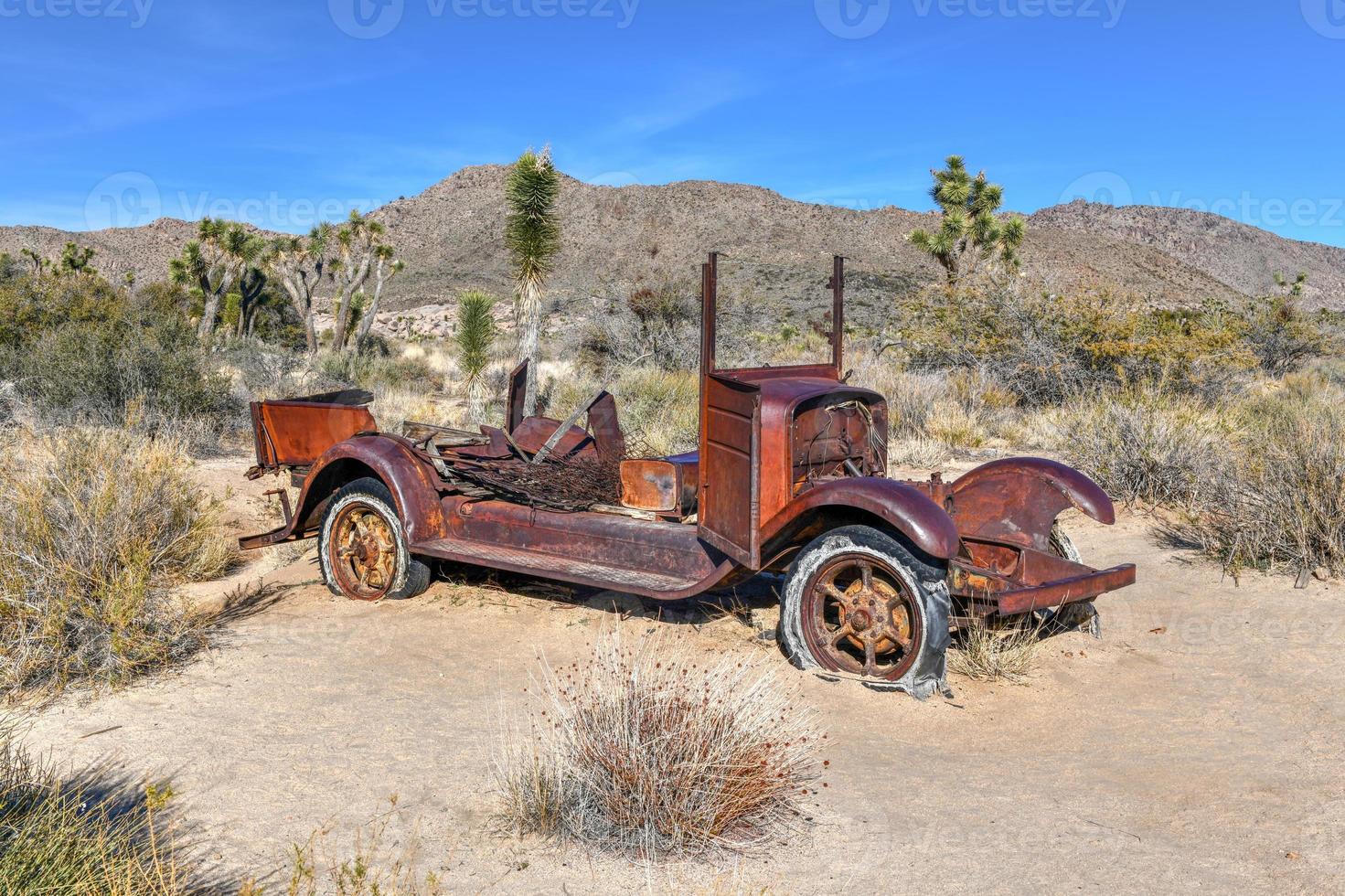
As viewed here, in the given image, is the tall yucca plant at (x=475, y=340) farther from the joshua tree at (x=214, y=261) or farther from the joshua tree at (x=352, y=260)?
the joshua tree at (x=214, y=261)

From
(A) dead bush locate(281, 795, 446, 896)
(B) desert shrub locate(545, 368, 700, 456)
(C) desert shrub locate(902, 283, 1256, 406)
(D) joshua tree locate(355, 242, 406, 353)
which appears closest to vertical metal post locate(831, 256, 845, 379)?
(A) dead bush locate(281, 795, 446, 896)

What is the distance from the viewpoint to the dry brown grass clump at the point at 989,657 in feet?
17.0

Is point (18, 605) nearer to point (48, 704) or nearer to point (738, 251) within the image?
point (48, 704)

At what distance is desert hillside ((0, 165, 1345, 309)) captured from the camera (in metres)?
57.1

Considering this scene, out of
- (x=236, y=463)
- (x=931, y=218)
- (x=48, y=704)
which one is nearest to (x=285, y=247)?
(x=236, y=463)

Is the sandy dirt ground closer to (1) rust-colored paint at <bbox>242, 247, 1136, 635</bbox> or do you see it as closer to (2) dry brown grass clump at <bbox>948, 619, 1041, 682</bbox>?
(2) dry brown grass clump at <bbox>948, 619, 1041, 682</bbox>

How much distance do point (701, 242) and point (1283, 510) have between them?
55.2 metres

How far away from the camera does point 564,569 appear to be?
19.0 feet

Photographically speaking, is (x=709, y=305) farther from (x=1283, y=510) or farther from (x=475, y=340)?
(x=475, y=340)

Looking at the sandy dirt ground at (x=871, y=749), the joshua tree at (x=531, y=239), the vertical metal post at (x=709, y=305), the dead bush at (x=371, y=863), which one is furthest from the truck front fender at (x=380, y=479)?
the joshua tree at (x=531, y=239)

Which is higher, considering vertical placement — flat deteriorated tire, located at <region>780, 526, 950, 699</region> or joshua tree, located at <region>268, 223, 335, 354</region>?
joshua tree, located at <region>268, 223, 335, 354</region>

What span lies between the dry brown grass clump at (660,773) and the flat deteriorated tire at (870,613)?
45.7 inches

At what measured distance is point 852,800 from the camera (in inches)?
148

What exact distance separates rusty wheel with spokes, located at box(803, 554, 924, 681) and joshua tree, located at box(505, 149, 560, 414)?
33.2 ft
